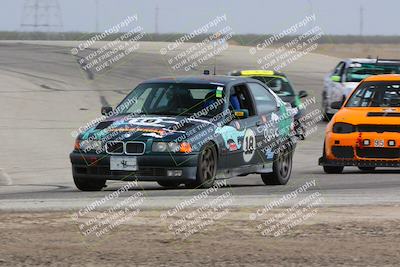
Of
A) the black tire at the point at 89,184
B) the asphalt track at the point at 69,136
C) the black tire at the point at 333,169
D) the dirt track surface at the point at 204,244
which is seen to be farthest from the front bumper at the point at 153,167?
the black tire at the point at 333,169

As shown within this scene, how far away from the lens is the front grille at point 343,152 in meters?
16.8

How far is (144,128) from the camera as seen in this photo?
44.1ft

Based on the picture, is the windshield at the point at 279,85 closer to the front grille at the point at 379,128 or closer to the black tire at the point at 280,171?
the front grille at the point at 379,128

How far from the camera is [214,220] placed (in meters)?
10.2

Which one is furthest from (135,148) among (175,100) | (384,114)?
(384,114)

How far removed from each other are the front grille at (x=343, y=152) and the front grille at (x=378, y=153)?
0.39 ft

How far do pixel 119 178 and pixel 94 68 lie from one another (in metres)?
31.2

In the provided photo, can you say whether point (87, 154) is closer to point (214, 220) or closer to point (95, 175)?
point (95, 175)

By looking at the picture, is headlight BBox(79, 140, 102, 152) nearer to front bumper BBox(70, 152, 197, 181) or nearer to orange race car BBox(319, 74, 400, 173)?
front bumper BBox(70, 152, 197, 181)

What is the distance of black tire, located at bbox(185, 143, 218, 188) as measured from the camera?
13375mm

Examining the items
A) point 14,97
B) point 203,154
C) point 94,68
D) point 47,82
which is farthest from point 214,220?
point 94,68

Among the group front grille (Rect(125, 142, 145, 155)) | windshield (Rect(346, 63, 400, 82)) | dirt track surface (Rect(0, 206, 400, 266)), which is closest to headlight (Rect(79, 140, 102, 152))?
front grille (Rect(125, 142, 145, 155))

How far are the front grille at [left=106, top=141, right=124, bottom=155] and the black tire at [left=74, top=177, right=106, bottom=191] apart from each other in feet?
1.74

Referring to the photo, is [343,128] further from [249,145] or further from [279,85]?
[279,85]
